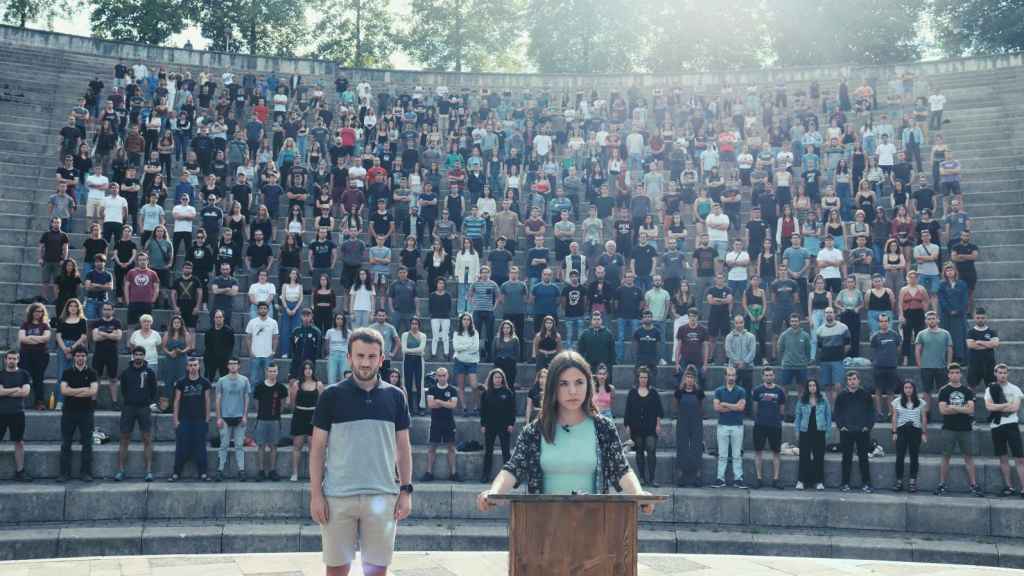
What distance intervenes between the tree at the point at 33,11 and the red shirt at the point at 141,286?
44.8 metres

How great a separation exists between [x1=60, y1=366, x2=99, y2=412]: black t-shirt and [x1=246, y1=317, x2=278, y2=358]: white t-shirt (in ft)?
8.23

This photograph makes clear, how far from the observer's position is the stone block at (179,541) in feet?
38.7

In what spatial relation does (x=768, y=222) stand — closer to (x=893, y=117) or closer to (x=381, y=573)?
(x=893, y=117)

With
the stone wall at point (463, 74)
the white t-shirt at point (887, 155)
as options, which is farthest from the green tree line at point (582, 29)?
the white t-shirt at point (887, 155)

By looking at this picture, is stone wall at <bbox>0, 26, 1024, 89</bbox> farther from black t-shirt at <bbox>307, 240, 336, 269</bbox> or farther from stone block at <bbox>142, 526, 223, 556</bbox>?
stone block at <bbox>142, 526, 223, 556</bbox>

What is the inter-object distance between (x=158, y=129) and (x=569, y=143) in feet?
33.5

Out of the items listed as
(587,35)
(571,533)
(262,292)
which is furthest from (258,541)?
(587,35)

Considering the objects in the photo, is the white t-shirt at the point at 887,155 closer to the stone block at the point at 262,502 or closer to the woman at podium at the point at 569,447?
the stone block at the point at 262,502

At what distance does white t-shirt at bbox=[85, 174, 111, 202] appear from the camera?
60.2ft

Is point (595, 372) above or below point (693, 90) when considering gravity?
below

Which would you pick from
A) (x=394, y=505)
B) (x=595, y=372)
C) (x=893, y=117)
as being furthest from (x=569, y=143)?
(x=394, y=505)

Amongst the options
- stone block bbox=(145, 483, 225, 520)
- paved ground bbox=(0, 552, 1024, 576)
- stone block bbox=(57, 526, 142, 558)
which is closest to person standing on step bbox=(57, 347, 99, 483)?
stone block bbox=(145, 483, 225, 520)

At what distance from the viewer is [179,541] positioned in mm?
11828

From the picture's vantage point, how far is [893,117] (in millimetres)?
26859
